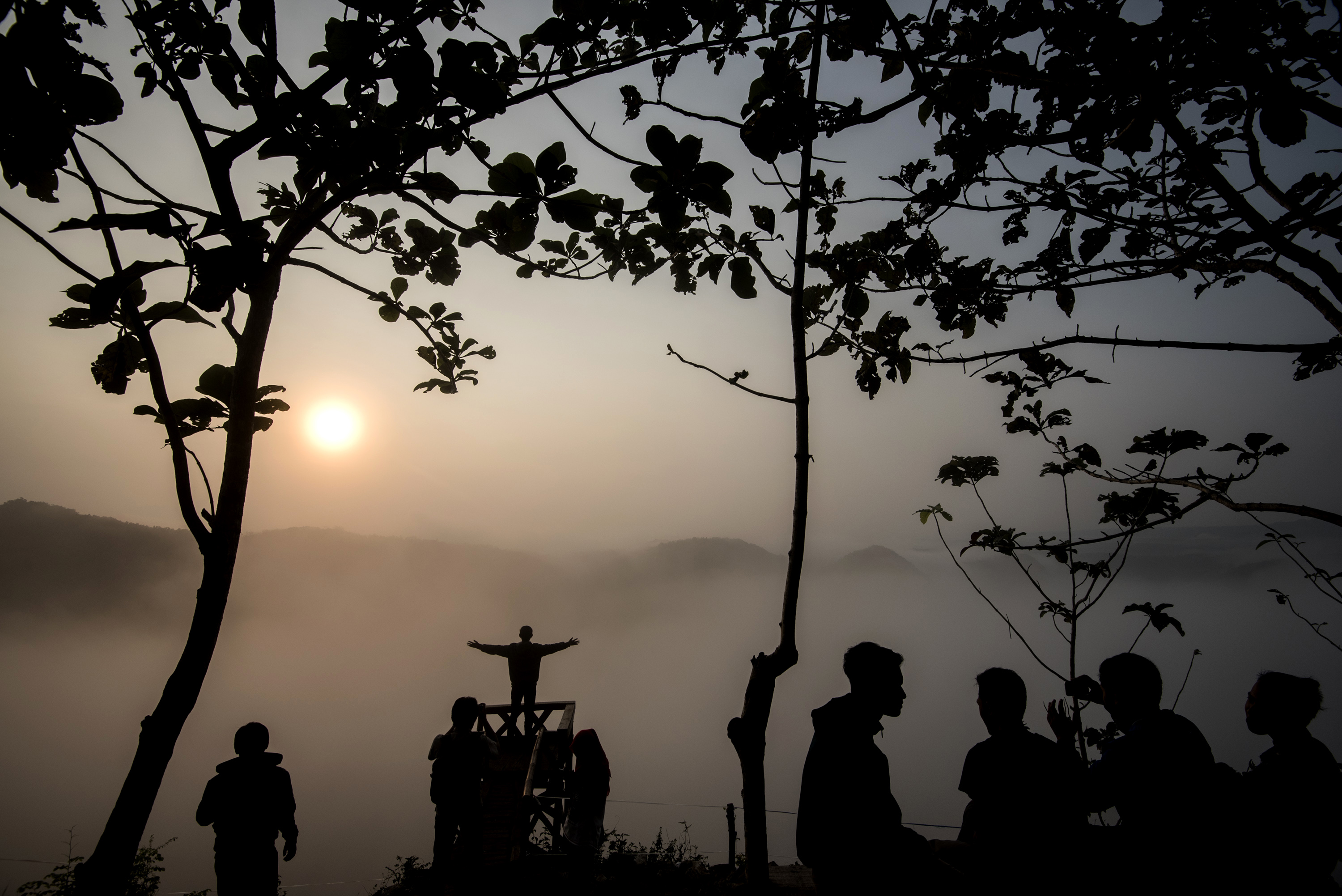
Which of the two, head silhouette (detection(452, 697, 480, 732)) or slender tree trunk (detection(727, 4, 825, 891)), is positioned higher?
slender tree trunk (detection(727, 4, 825, 891))

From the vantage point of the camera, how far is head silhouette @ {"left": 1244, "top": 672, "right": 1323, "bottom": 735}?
2.27 meters

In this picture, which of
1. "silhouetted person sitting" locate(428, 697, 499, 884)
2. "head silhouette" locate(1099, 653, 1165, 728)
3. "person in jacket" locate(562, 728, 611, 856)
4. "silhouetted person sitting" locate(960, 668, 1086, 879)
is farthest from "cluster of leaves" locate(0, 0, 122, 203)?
"person in jacket" locate(562, 728, 611, 856)

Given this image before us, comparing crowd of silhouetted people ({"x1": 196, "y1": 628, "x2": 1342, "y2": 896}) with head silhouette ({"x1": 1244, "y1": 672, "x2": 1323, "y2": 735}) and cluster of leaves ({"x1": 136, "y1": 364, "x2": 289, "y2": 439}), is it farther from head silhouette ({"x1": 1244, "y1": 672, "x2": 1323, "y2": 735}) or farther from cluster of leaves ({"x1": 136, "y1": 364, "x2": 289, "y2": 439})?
cluster of leaves ({"x1": 136, "y1": 364, "x2": 289, "y2": 439})

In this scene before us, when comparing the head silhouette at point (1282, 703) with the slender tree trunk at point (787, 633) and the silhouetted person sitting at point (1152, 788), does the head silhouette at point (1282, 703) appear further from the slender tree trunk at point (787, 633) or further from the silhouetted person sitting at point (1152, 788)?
the slender tree trunk at point (787, 633)

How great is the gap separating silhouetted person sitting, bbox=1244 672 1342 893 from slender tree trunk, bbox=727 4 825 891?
175 centimetres

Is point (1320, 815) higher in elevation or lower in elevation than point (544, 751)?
higher

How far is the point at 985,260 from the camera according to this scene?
8.57 feet

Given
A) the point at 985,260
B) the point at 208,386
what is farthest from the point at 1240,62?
the point at 208,386

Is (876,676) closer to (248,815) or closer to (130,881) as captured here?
(248,815)

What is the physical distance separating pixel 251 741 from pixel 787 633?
12.4 ft

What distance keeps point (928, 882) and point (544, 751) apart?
604 centimetres

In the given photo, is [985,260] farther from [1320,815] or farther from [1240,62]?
[1320,815]

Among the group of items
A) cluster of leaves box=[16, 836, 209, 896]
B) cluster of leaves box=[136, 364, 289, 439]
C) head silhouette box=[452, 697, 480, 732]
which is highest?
cluster of leaves box=[136, 364, 289, 439]

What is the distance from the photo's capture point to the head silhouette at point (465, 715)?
5.28m
